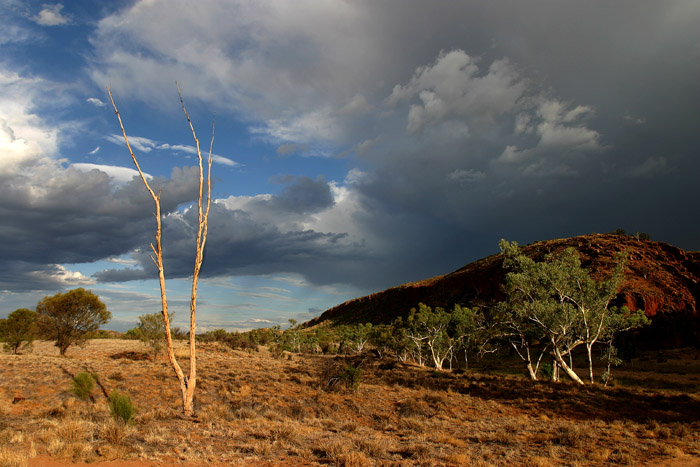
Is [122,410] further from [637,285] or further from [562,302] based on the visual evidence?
[637,285]

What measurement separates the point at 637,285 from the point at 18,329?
3740 inches

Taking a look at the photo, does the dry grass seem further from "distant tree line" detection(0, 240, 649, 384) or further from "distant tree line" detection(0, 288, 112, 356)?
"distant tree line" detection(0, 288, 112, 356)

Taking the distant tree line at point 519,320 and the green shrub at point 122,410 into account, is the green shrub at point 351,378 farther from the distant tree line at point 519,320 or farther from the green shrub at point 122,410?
the green shrub at point 122,410

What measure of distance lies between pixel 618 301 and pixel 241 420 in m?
76.0

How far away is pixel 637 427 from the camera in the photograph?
51.5ft

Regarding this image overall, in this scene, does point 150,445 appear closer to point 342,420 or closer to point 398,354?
point 342,420

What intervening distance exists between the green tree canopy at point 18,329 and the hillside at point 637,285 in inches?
1734

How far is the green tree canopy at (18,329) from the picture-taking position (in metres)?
36.9

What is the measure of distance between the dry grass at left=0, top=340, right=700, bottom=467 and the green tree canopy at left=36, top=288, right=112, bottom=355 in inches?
382

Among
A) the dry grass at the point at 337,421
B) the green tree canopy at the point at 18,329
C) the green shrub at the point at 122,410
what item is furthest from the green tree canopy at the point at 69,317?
the green shrub at the point at 122,410

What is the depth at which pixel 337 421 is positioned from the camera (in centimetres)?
1650

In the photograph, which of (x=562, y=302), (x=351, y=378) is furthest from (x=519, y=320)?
(x=351, y=378)

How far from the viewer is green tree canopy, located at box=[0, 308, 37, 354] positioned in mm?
36875

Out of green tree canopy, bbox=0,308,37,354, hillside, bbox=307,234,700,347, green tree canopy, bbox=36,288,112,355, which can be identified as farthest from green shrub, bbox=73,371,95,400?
hillside, bbox=307,234,700,347
